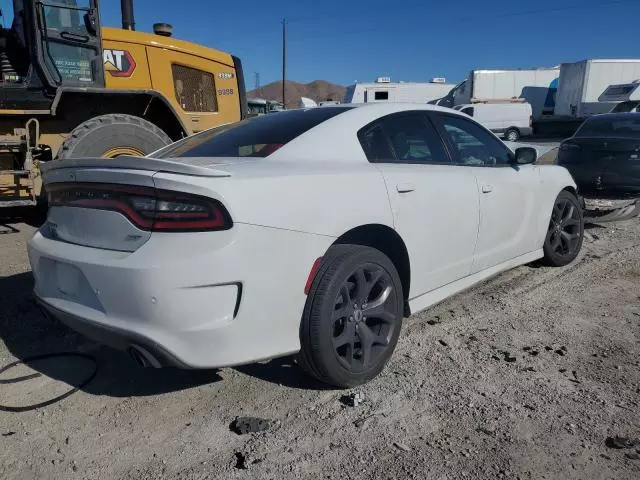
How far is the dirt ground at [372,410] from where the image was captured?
7.52 feet

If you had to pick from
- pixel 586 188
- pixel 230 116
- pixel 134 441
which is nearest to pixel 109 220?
pixel 134 441

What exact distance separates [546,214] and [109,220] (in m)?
3.68

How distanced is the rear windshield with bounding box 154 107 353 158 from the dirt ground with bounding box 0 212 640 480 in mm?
1294

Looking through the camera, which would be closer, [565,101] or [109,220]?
[109,220]

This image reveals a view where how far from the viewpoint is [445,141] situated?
378 cm

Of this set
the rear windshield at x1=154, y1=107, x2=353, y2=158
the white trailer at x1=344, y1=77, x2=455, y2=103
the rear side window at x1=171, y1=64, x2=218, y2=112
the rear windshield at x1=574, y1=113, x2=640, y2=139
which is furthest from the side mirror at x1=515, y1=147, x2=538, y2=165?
the white trailer at x1=344, y1=77, x2=455, y2=103

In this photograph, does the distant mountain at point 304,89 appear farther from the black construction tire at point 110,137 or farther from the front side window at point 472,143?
the front side window at point 472,143

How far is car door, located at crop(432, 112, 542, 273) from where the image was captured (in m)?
3.82

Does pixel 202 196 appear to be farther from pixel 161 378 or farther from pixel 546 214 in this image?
pixel 546 214

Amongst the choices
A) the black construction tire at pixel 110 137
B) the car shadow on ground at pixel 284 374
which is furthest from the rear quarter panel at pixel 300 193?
the black construction tire at pixel 110 137

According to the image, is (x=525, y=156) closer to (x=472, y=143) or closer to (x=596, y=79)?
(x=472, y=143)

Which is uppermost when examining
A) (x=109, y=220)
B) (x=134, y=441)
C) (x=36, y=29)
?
(x=36, y=29)

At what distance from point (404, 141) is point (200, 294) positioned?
1.80 meters

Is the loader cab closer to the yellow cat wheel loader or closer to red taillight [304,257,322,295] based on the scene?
the yellow cat wheel loader
